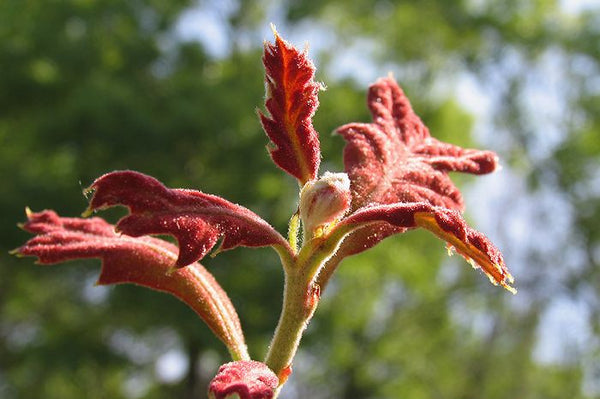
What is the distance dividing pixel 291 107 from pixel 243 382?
304 millimetres

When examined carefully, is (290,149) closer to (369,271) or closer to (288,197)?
(288,197)

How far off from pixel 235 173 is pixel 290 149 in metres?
10.9

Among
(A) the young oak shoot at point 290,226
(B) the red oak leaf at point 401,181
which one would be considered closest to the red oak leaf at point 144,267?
(A) the young oak shoot at point 290,226

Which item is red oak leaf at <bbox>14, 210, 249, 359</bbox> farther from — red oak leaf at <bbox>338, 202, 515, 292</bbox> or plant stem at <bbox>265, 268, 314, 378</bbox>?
red oak leaf at <bbox>338, 202, 515, 292</bbox>

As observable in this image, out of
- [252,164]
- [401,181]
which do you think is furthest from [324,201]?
[252,164]

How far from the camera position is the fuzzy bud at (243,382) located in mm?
572

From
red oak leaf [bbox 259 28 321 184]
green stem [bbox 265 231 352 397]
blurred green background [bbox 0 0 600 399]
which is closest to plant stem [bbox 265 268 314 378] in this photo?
green stem [bbox 265 231 352 397]

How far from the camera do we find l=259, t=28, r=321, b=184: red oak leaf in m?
0.73

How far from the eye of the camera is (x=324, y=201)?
2.41 ft

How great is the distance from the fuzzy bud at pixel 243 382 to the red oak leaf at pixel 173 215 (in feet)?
0.36

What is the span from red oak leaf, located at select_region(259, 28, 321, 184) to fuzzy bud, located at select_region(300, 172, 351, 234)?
0.15 ft

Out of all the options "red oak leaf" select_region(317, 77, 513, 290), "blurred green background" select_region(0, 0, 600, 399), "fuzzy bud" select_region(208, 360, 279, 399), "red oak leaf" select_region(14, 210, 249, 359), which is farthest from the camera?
"blurred green background" select_region(0, 0, 600, 399)

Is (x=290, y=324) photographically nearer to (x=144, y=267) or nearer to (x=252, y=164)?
(x=144, y=267)

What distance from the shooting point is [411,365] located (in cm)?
1512
